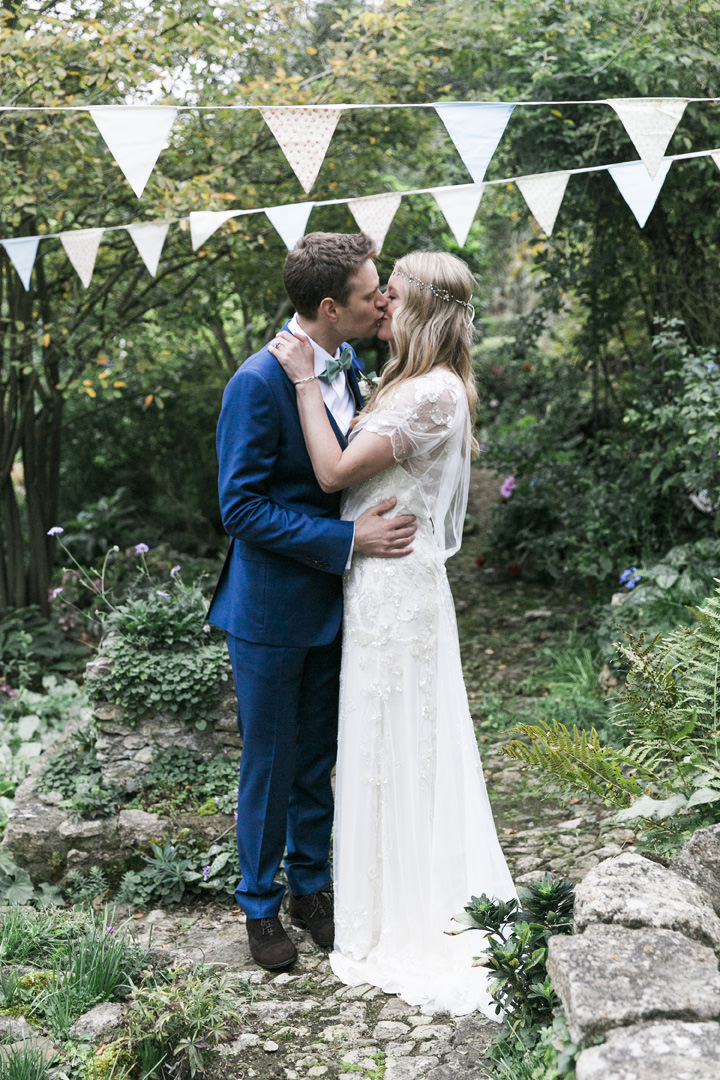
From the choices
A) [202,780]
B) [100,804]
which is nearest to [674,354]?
[202,780]

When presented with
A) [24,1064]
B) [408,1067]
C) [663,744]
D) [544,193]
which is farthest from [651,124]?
[24,1064]

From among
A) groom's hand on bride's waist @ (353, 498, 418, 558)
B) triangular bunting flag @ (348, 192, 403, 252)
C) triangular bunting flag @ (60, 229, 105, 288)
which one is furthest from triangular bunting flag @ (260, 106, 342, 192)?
groom's hand on bride's waist @ (353, 498, 418, 558)

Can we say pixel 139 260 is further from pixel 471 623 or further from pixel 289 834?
pixel 289 834

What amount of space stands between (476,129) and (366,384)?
131cm

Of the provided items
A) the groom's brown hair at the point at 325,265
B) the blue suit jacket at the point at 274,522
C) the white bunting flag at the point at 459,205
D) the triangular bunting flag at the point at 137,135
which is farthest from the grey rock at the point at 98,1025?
the white bunting flag at the point at 459,205

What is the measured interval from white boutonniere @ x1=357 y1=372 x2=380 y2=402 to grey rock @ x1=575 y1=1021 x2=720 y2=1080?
1.80m

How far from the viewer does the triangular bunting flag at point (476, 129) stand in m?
3.67

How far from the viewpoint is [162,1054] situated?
2.19m

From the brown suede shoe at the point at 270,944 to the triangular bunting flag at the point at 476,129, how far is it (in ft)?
8.60

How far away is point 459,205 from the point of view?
3928 millimetres

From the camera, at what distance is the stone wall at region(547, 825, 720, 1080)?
1569 mm

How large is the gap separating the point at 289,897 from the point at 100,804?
31.4 inches

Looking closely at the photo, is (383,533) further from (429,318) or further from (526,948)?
(526,948)

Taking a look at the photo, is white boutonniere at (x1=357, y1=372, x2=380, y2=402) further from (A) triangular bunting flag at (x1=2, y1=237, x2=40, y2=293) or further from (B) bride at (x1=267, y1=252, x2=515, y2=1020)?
(A) triangular bunting flag at (x1=2, y1=237, x2=40, y2=293)
